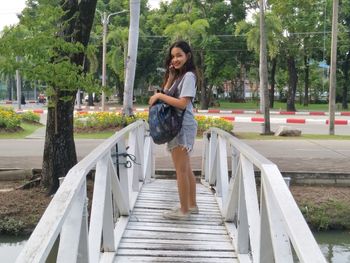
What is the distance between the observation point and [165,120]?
4887mm

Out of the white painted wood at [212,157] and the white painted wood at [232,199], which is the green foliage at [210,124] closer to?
the white painted wood at [212,157]

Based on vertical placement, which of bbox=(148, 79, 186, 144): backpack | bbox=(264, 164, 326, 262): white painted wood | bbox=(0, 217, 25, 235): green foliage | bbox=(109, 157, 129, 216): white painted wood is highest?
bbox=(148, 79, 186, 144): backpack

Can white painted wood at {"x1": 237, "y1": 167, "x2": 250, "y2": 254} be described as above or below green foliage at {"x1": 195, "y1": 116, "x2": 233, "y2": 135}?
below

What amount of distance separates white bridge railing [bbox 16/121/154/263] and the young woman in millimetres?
567

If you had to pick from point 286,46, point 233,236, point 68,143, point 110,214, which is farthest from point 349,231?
point 286,46

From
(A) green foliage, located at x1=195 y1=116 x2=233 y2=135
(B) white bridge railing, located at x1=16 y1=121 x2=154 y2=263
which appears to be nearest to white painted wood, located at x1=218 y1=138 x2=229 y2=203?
(B) white bridge railing, located at x1=16 y1=121 x2=154 y2=263

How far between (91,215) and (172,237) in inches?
50.4

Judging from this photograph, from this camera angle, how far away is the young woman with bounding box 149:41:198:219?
478cm

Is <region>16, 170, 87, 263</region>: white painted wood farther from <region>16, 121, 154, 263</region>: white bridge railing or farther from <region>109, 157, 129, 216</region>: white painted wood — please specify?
<region>109, 157, 129, 216</region>: white painted wood

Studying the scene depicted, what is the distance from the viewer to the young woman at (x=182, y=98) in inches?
188

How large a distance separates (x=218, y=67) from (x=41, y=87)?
108 ft

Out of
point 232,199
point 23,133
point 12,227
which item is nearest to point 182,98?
point 232,199

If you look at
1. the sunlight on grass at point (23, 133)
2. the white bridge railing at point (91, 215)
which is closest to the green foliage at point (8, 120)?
the sunlight on grass at point (23, 133)

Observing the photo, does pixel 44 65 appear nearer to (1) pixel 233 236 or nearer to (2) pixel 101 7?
(1) pixel 233 236
